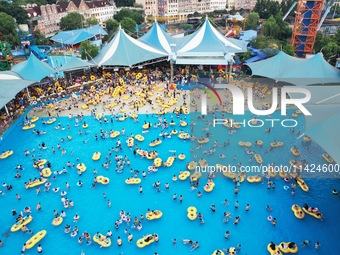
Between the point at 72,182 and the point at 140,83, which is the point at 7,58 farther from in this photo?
the point at 72,182

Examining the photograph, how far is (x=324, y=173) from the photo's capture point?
18984 mm

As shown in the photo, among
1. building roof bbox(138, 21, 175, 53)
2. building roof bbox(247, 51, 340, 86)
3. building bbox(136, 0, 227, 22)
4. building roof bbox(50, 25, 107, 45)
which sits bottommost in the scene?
building bbox(136, 0, 227, 22)

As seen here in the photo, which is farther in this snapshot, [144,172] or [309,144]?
[309,144]

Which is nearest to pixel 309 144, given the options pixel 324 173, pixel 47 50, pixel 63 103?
pixel 324 173

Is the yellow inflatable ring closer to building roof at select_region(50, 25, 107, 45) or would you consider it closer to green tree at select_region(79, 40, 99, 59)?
green tree at select_region(79, 40, 99, 59)

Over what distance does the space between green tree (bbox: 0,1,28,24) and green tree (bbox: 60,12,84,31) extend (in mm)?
7409

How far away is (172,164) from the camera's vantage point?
2012 cm

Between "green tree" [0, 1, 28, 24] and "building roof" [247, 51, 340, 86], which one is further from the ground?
"green tree" [0, 1, 28, 24]

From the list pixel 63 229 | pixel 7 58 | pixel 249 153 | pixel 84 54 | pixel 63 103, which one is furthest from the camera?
pixel 7 58

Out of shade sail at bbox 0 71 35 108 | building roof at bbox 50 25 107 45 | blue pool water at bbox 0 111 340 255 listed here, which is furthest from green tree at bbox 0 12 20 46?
blue pool water at bbox 0 111 340 255

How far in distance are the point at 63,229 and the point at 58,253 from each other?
1478mm

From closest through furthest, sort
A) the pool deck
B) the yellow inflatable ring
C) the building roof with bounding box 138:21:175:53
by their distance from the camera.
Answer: the yellow inflatable ring → the pool deck → the building roof with bounding box 138:21:175:53

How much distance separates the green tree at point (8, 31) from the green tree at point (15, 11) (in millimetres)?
12801

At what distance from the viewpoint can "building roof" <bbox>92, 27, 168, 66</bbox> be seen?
107 feet
